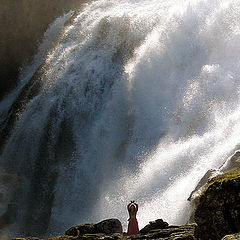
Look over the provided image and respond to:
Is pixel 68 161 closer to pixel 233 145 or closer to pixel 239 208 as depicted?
pixel 233 145

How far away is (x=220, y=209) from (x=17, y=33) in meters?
37.6

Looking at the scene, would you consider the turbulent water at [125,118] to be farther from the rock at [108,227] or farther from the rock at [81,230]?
the rock at [81,230]

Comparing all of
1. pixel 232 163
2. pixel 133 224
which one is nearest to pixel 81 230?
pixel 133 224

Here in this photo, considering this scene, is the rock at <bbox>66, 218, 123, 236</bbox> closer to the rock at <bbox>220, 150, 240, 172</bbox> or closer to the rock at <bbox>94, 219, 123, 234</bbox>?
the rock at <bbox>94, 219, 123, 234</bbox>

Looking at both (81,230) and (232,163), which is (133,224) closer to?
(81,230)

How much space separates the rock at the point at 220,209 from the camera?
596cm

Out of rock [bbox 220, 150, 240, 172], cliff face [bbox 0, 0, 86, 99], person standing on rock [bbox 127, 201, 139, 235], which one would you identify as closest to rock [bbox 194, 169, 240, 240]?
person standing on rock [bbox 127, 201, 139, 235]

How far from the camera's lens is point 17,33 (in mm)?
40219

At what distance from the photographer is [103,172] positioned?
79.9ft

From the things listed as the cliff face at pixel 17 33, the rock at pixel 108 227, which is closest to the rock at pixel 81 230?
the rock at pixel 108 227

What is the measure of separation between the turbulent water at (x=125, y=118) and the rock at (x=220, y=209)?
425 inches

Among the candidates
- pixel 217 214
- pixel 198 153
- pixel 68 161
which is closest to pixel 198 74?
pixel 198 153

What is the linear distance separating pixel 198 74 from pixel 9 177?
14858mm

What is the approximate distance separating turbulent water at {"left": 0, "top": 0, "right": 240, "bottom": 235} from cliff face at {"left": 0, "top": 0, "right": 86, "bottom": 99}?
5.41 meters
